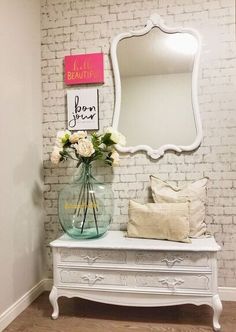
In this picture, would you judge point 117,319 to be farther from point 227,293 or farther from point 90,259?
point 227,293

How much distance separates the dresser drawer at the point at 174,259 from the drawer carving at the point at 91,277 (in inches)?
6.5

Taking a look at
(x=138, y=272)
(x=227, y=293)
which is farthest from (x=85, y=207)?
(x=227, y=293)

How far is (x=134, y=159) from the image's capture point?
2.46 meters

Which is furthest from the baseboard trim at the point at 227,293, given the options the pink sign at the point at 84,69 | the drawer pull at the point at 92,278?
the pink sign at the point at 84,69

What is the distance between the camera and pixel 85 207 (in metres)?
2.29

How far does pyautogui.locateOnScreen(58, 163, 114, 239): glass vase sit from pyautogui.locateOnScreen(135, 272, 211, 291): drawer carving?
0.44 metres

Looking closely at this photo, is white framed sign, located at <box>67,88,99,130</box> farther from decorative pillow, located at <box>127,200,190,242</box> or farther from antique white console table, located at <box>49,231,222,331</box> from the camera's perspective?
antique white console table, located at <box>49,231,222,331</box>

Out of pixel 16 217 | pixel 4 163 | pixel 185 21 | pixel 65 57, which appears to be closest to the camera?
pixel 4 163

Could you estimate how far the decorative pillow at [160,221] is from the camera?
6.78 feet

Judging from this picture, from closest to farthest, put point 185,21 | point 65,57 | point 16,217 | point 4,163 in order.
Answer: point 4,163
point 16,217
point 185,21
point 65,57

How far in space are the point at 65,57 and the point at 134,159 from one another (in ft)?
3.19

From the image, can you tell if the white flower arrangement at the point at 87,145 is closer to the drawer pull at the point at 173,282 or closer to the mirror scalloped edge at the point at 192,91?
the mirror scalloped edge at the point at 192,91

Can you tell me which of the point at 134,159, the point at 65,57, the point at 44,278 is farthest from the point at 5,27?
the point at 44,278

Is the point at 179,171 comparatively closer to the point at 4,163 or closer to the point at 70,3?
the point at 4,163
